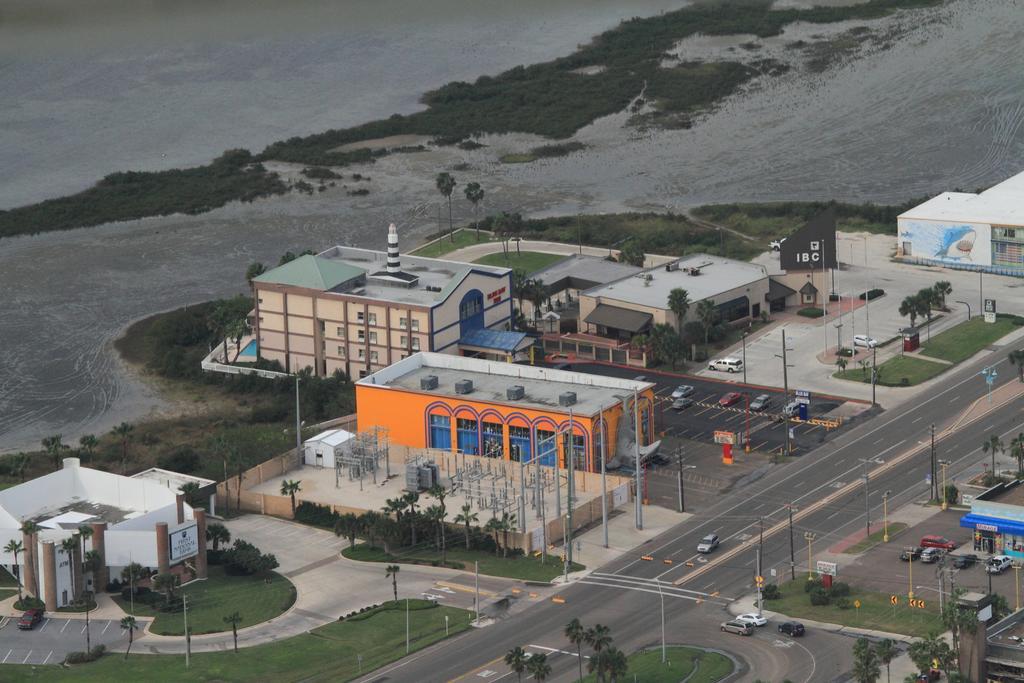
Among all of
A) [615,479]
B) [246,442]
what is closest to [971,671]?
[615,479]

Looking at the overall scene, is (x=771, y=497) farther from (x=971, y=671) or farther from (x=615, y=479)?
(x=971, y=671)

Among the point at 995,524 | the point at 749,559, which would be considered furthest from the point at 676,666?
the point at 995,524

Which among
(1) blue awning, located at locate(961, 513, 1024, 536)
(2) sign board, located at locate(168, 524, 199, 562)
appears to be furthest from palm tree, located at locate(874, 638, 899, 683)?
(2) sign board, located at locate(168, 524, 199, 562)

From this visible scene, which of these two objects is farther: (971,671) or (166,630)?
(166,630)

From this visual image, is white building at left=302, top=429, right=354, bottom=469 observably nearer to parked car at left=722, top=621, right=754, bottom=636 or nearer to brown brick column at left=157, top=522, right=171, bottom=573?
brown brick column at left=157, top=522, right=171, bottom=573

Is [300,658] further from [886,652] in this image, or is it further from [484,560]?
[886,652]

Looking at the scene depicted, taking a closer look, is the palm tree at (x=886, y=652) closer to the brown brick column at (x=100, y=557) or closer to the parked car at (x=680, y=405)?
the brown brick column at (x=100, y=557)
